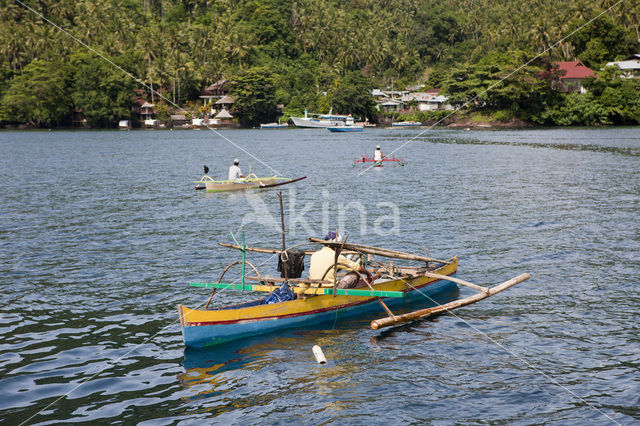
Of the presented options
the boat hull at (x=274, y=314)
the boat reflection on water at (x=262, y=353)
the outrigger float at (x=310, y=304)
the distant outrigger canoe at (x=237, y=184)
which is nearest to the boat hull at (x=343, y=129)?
the distant outrigger canoe at (x=237, y=184)

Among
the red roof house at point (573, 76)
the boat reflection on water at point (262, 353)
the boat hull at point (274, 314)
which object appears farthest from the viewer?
the red roof house at point (573, 76)

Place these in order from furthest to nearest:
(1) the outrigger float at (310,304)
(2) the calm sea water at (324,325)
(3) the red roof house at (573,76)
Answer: (3) the red roof house at (573,76) → (1) the outrigger float at (310,304) → (2) the calm sea water at (324,325)

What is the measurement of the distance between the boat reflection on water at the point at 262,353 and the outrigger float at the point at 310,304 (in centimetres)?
24

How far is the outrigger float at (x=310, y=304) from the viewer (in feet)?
46.2

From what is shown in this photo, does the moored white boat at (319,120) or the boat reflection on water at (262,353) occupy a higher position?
the moored white boat at (319,120)

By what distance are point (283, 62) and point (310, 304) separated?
543 feet

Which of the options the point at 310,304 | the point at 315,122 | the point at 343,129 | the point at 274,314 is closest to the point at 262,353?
the point at 274,314

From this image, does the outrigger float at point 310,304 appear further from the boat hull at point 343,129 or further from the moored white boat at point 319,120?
the moored white boat at point 319,120

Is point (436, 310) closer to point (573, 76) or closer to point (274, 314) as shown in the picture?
point (274, 314)

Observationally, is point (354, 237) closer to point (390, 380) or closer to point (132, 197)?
point (390, 380)

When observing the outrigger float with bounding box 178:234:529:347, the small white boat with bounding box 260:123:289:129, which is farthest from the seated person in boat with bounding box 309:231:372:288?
the small white boat with bounding box 260:123:289:129

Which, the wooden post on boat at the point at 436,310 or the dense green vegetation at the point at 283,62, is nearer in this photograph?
the wooden post on boat at the point at 436,310

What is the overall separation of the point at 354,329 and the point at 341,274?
5.53 ft

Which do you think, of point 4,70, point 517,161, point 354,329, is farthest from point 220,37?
point 354,329
